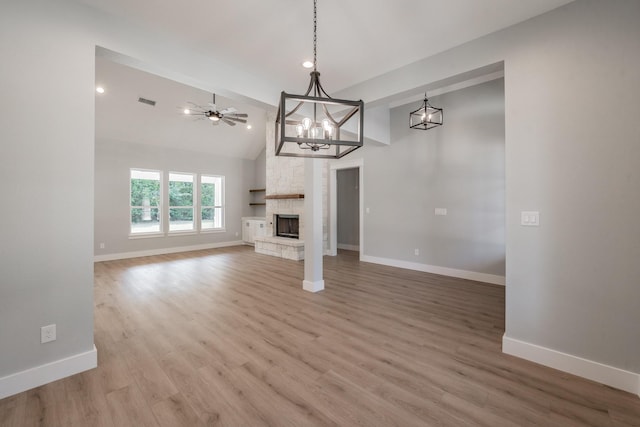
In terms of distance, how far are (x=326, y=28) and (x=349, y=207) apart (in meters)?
6.03

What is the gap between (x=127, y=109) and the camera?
5965mm

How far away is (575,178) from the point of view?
6.89 feet

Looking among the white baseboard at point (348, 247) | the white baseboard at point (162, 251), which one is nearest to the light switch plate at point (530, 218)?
the white baseboard at point (348, 247)

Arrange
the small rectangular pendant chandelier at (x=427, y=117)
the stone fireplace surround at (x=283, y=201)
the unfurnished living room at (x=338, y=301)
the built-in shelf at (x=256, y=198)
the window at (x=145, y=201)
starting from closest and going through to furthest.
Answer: the unfurnished living room at (x=338, y=301), the small rectangular pendant chandelier at (x=427, y=117), the stone fireplace surround at (x=283, y=201), the window at (x=145, y=201), the built-in shelf at (x=256, y=198)

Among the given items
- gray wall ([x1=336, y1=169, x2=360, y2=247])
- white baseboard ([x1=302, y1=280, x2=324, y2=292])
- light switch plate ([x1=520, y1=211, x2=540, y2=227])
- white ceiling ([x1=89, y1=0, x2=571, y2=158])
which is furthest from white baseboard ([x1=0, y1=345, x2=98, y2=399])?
gray wall ([x1=336, y1=169, x2=360, y2=247])

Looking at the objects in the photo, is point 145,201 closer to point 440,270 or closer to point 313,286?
point 313,286

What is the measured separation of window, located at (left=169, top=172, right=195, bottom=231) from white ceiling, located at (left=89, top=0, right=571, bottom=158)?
18.8ft

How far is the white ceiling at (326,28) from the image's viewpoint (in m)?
2.11

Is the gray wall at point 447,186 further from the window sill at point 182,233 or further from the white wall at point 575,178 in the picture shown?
the window sill at point 182,233

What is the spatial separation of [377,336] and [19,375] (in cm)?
280

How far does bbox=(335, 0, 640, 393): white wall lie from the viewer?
1921mm

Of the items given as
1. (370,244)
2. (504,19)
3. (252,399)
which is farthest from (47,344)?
(370,244)

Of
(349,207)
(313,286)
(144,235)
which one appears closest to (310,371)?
(313,286)

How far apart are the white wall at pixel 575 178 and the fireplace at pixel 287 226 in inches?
220
